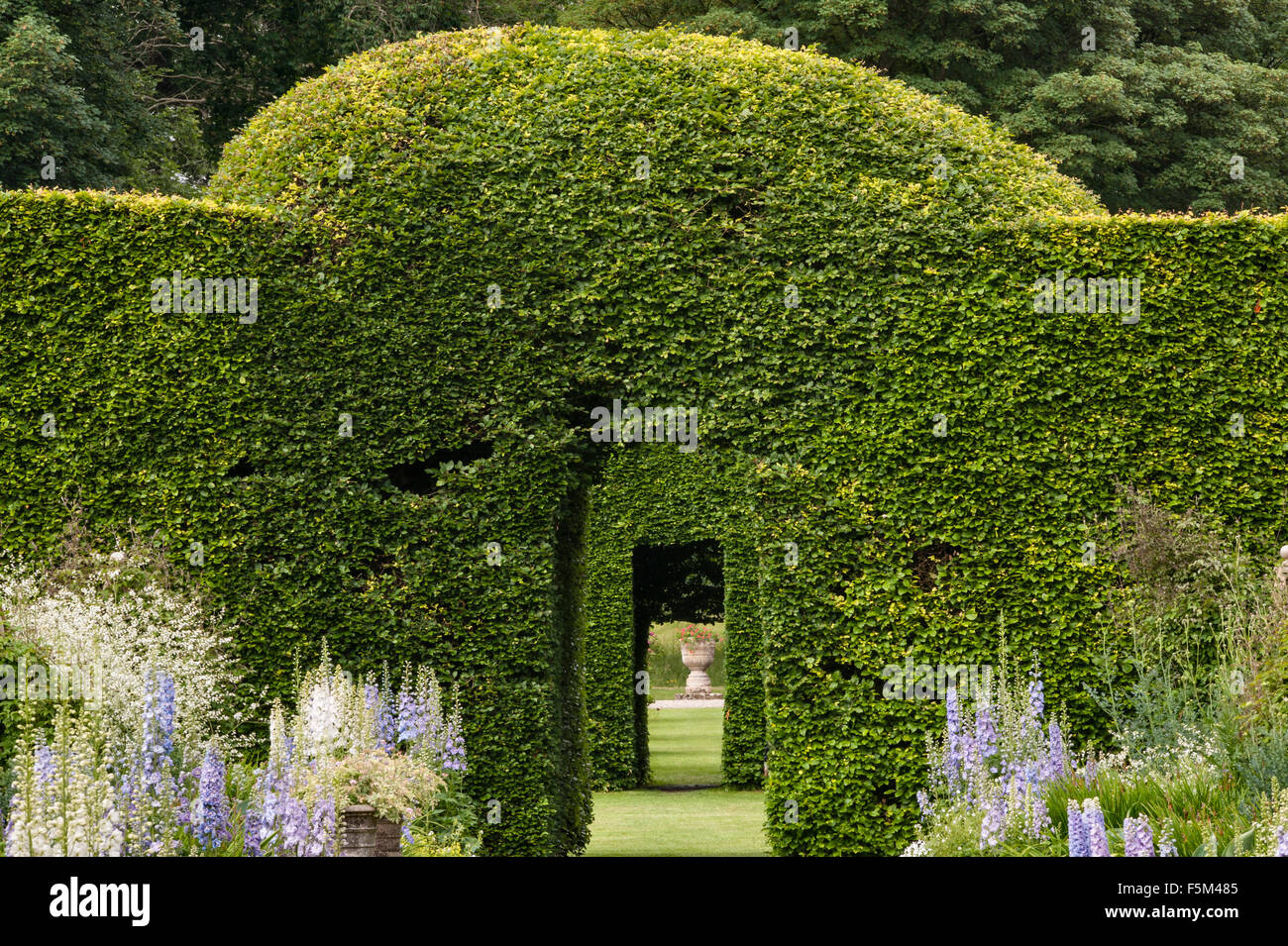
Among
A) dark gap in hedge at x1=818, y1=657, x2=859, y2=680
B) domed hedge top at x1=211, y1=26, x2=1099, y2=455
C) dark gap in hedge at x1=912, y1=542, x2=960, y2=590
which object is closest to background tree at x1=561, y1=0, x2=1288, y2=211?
domed hedge top at x1=211, y1=26, x2=1099, y2=455

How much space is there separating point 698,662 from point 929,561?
20534 mm

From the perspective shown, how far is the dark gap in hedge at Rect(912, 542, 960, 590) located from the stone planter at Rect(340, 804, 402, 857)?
4.26 metres

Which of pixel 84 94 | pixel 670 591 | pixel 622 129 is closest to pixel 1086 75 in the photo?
pixel 670 591

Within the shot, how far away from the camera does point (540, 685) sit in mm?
8609

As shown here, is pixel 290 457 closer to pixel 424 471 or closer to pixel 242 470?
pixel 242 470

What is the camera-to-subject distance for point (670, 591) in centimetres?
1842

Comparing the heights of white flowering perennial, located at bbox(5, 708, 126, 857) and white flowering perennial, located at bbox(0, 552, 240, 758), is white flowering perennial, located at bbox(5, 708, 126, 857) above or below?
below

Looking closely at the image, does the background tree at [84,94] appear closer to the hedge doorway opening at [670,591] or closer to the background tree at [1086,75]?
the background tree at [1086,75]

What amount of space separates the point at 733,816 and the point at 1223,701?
6.36m

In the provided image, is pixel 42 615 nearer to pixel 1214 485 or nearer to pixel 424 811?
pixel 424 811

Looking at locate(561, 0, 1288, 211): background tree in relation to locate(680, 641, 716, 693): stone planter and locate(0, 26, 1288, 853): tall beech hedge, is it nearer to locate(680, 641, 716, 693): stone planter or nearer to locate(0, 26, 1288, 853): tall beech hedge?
locate(0, 26, 1288, 853): tall beech hedge

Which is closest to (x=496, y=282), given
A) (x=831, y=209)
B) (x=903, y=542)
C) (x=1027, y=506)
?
(x=831, y=209)

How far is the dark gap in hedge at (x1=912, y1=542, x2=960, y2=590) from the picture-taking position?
8508 mm

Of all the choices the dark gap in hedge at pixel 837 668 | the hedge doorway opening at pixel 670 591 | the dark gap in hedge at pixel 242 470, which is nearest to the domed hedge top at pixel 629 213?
the dark gap in hedge at pixel 242 470
